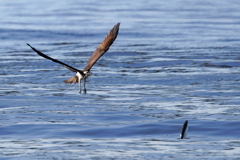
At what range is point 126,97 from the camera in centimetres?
1490

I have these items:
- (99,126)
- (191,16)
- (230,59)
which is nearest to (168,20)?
(191,16)

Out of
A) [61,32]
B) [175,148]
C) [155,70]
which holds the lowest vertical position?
[175,148]

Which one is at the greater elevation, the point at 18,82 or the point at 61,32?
the point at 61,32

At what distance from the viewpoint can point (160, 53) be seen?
76.4 feet

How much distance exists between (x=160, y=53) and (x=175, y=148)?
1392 centimetres

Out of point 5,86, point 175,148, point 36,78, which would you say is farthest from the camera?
point 36,78

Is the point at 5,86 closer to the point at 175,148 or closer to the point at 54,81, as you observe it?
the point at 54,81

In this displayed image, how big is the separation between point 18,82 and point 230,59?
7.80 m

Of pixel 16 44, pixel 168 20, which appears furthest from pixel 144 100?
pixel 168 20

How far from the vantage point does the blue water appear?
9836 millimetres

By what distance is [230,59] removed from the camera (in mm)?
21250

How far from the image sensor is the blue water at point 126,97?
984cm

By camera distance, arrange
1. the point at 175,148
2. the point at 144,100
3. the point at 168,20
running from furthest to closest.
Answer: the point at 168,20, the point at 144,100, the point at 175,148

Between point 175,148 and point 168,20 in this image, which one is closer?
point 175,148
